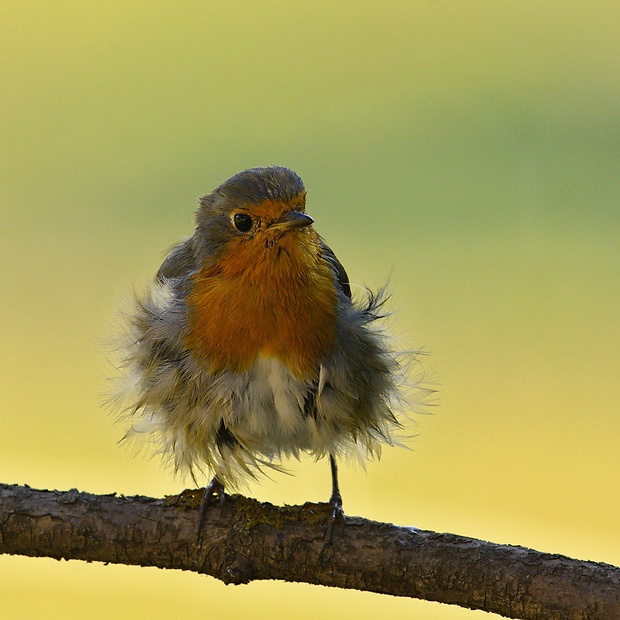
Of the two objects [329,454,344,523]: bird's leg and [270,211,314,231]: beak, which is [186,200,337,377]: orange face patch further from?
[329,454,344,523]: bird's leg

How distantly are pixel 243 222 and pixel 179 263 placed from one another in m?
0.67

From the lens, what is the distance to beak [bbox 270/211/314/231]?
3.37 m

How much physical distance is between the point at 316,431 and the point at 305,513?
13.7 inches

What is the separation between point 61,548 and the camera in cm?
341

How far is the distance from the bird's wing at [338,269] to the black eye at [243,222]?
0.38m

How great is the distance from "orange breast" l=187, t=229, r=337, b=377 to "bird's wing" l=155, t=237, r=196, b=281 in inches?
13.7

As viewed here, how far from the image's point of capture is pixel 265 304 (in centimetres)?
353

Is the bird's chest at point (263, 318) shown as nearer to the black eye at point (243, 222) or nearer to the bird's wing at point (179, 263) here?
the black eye at point (243, 222)

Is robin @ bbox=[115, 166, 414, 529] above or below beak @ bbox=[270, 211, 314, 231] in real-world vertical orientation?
below

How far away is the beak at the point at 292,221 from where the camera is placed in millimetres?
3367

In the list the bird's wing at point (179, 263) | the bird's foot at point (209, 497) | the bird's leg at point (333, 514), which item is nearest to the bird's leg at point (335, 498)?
the bird's leg at point (333, 514)

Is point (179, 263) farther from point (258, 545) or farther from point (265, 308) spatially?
point (258, 545)

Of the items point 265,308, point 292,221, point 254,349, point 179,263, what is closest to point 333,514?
point 254,349

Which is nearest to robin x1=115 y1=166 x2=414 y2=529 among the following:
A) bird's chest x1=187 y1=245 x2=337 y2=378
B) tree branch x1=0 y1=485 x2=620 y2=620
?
bird's chest x1=187 y1=245 x2=337 y2=378
